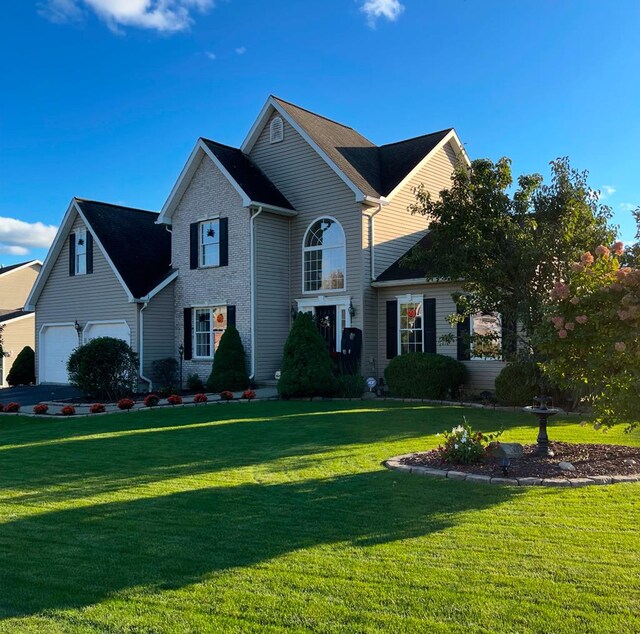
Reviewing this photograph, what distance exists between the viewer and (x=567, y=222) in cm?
1069

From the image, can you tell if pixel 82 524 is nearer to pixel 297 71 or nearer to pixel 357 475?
pixel 357 475

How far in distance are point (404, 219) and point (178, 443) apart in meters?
12.9

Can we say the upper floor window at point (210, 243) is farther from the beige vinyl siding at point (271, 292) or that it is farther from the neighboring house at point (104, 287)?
the beige vinyl siding at point (271, 292)

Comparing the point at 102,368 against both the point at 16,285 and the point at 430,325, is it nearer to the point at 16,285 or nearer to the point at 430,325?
the point at 430,325

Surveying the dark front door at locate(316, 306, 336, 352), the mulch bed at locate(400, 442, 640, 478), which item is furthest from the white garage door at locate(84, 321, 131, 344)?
the mulch bed at locate(400, 442, 640, 478)

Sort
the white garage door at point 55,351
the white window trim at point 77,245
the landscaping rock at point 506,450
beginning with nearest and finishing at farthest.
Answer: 1. the landscaping rock at point 506,450
2. the white window trim at point 77,245
3. the white garage door at point 55,351

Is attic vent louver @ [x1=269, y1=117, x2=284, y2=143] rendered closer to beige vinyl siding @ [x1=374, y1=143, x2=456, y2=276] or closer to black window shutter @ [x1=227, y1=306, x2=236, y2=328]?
beige vinyl siding @ [x1=374, y1=143, x2=456, y2=276]

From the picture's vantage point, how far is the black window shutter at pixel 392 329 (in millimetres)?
19158

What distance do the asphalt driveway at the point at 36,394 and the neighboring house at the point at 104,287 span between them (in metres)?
1.13

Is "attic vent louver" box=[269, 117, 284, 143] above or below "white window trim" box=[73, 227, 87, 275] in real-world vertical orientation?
above

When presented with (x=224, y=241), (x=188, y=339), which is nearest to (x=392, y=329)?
(x=224, y=241)

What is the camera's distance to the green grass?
390 centimetres

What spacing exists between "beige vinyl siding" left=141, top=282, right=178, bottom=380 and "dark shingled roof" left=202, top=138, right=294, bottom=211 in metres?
4.72

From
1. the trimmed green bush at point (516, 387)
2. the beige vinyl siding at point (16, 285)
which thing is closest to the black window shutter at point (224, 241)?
the trimmed green bush at point (516, 387)
